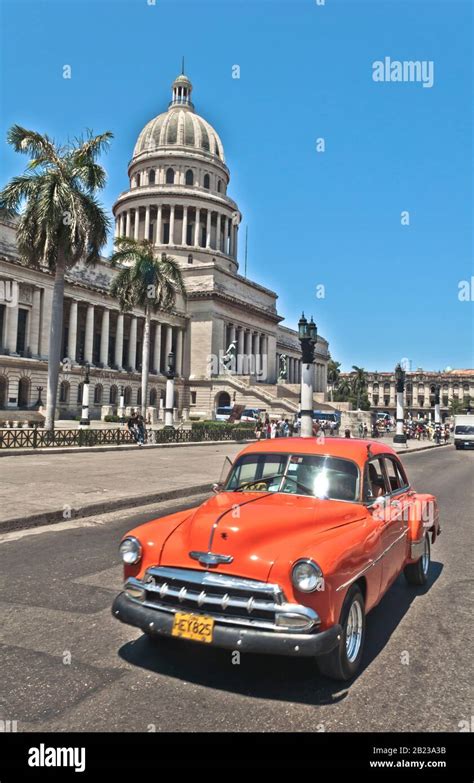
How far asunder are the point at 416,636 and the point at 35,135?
89.8 ft

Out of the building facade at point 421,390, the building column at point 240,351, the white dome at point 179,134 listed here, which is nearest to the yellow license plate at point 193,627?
the building column at point 240,351

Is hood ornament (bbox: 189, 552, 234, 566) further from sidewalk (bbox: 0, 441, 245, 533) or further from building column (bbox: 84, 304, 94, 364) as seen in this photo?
building column (bbox: 84, 304, 94, 364)

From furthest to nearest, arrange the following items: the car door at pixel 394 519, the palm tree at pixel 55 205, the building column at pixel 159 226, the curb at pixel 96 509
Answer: the building column at pixel 159 226, the palm tree at pixel 55 205, the curb at pixel 96 509, the car door at pixel 394 519

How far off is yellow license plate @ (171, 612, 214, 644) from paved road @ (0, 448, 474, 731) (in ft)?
1.16

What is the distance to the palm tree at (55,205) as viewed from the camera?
25.8m

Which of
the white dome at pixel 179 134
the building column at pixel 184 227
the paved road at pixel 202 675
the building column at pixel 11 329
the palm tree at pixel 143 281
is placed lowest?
the paved road at pixel 202 675

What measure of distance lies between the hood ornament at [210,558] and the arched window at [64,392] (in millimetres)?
51892

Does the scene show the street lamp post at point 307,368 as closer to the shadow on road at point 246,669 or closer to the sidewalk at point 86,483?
the sidewalk at point 86,483

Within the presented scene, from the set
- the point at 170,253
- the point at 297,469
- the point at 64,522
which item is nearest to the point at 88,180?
the point at 64,522

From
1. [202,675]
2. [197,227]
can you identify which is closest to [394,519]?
[202,675]

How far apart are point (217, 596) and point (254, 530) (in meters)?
0.53

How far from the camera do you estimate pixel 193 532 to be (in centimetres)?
412

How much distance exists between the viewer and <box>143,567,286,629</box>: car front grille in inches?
141
